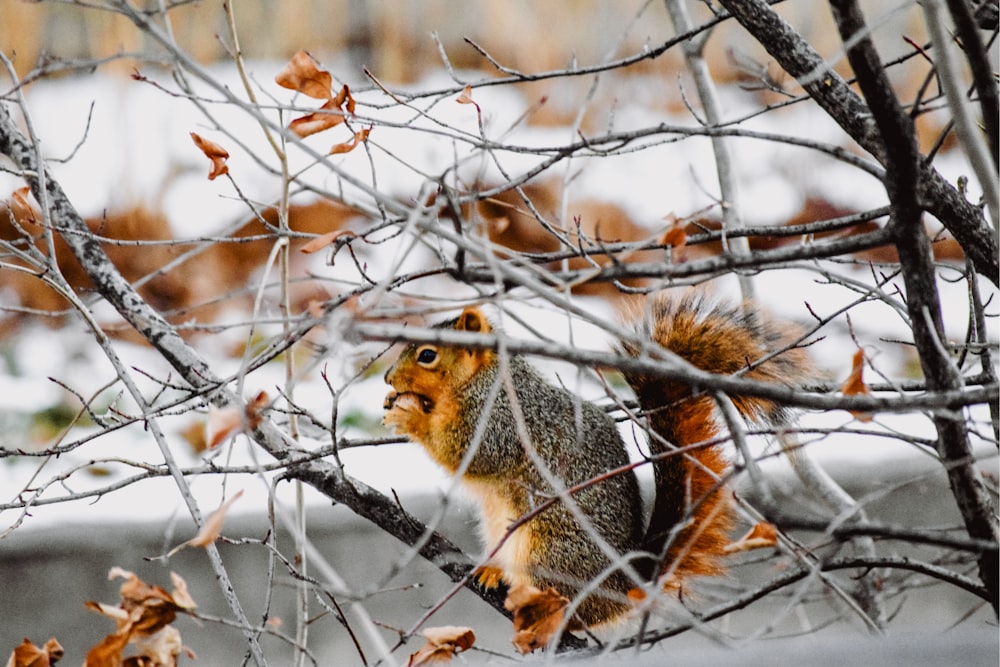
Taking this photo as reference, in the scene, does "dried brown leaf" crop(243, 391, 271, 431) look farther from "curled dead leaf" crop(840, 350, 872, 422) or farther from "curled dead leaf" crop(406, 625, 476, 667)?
"curled dead leaf" crop(840, 350, 872, 422)

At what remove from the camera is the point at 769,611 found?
7.82ft

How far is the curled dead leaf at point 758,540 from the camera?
3.06 feet

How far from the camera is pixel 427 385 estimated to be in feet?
5.64

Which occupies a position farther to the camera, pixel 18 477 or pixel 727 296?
pixel 18 477

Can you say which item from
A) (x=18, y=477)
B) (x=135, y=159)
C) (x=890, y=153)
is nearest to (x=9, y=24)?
(x=135, y=159)

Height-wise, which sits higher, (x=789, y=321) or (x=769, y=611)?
(x=789, y=321)

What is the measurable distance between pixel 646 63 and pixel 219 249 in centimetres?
204

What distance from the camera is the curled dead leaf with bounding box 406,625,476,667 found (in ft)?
3.68

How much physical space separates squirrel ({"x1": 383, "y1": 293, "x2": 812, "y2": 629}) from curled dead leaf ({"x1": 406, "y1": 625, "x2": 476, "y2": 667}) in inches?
6.5

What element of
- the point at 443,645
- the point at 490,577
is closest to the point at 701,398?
the point at 490,577

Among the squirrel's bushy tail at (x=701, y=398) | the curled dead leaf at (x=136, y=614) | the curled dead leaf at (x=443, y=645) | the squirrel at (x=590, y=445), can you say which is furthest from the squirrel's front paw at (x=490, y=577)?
the curled dead leaf at (x=136, y=614)

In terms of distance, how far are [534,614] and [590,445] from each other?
466 millimetres

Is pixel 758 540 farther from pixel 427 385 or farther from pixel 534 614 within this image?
pixel 427 385

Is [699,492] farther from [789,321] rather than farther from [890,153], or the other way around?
[890,153]
